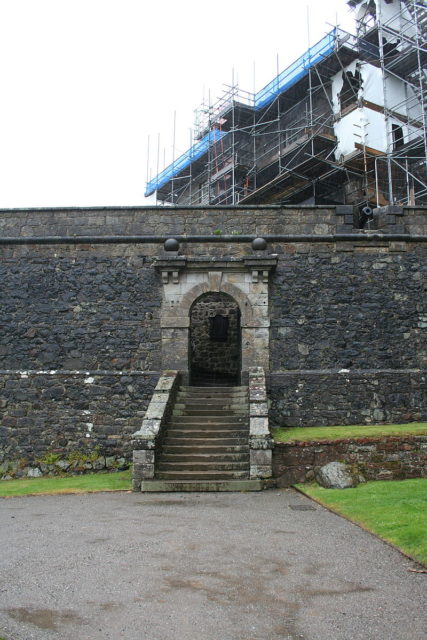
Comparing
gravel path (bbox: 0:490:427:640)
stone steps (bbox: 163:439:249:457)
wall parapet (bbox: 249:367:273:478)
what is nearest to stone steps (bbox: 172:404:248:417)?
wall parapet (bbox: 249:367:273:478)

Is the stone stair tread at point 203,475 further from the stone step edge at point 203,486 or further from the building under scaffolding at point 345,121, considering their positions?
the building under scaffolding at point 345,121

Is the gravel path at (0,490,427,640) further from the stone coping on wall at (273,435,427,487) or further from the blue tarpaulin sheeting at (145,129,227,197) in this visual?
the blue tarpaulin sheeting at (145,129,227,197)

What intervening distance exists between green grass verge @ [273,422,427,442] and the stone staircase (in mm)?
802

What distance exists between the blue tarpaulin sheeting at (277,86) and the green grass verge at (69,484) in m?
17.5

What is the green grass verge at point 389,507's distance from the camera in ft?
18.1

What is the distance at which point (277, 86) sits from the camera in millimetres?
24297

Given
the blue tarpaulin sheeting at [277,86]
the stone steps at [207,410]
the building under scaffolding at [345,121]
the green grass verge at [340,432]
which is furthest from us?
the blue tarpaulin sheeting at [277,86]

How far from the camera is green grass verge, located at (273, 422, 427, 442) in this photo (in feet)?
31.6

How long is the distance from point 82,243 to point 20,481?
18.0ft

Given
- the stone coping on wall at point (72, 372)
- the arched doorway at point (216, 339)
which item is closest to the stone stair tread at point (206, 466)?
the stone coping on wall at point (72, 372)

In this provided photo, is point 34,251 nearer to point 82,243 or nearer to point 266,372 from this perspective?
point 82,243

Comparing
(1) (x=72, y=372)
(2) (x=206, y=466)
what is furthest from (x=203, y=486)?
(1) (x=72, y=372)

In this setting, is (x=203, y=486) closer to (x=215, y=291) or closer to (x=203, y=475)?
(x=203, y=475)

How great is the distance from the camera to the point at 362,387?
11977 mm
